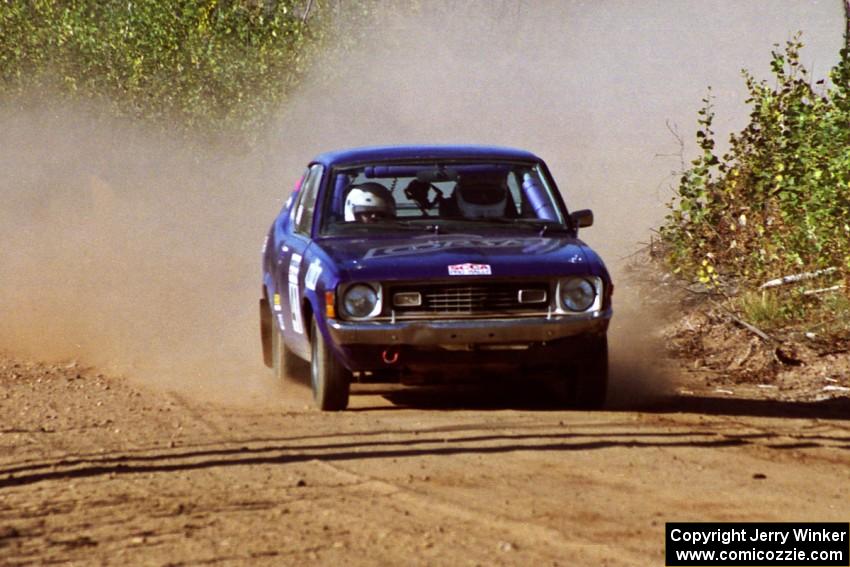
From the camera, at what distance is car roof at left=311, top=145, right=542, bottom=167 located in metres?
10.5

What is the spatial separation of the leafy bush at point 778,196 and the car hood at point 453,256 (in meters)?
3.40

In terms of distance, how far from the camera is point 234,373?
1196cm

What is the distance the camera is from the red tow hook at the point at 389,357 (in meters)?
9.13

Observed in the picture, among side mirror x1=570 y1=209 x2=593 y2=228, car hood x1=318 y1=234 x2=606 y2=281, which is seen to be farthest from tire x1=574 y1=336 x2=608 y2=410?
side mirror x1=570 y1=209 x2=593 y2=228

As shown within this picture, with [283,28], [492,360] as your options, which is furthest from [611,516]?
[283,28]

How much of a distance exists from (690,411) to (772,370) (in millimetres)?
2416

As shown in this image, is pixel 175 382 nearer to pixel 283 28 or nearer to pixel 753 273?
pixel 753 273

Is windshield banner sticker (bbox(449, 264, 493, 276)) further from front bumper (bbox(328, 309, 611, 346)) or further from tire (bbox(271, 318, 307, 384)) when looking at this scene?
tire (bbox(271, 318, 307, 384))

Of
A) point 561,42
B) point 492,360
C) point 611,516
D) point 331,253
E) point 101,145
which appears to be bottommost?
point 611,516

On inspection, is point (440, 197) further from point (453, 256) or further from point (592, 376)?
point (592, 376)

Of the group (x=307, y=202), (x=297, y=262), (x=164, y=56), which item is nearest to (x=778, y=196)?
(x=307, y=202)

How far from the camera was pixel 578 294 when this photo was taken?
9.28 m

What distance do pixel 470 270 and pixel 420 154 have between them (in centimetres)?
158

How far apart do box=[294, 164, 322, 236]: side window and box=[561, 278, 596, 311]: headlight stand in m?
1.87
